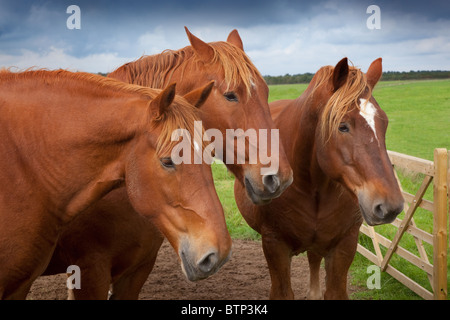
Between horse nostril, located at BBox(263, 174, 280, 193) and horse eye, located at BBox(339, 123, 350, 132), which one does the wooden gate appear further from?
horse nostril, located at BBox(263, 174, 280, 193)

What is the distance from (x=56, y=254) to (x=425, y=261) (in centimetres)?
423

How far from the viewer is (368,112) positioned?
355cm

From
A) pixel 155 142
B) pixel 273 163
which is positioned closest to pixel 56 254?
pixel 155 142

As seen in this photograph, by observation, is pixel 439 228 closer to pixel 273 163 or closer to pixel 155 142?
pixel 273 163

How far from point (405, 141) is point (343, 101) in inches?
465

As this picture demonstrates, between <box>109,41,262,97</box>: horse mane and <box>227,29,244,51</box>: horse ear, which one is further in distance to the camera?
<box>227,29,244,51</box>: horse ear

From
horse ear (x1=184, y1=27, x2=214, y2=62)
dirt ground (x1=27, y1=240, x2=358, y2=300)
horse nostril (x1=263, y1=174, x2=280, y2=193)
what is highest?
horse ear (x1=184, y1=27, x2=214, y2=62)

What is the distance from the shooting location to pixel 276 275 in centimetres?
434

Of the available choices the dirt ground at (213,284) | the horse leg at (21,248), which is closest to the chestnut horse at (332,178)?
the dirt ground at (213,284)

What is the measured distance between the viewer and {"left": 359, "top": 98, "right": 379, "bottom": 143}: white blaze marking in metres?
3.51

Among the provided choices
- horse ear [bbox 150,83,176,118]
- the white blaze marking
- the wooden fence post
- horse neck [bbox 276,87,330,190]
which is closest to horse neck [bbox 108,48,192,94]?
horse ear [bbox 150,83,176,118]

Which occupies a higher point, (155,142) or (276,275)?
(155,142)

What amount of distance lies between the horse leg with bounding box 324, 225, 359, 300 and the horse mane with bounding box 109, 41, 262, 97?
176 centimetres

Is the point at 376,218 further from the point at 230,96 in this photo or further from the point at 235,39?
the point at 235,39
